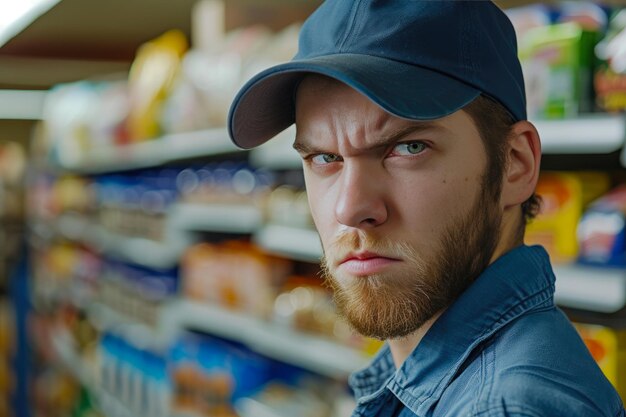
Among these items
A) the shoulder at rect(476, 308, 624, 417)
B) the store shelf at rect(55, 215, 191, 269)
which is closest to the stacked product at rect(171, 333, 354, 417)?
the store shelf at rect(55, 215, 191, 269)

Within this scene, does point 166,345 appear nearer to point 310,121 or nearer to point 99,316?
point 99,316

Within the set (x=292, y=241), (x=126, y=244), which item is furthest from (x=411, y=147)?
(x=126, y=244)

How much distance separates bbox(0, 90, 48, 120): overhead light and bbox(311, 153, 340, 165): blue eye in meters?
9.10

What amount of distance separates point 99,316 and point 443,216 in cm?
412

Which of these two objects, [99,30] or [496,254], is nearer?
[496,254]

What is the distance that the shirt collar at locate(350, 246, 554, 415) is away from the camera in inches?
37.4

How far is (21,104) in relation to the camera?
10281 millimetres

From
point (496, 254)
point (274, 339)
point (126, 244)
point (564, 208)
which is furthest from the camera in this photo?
point (126, 244)

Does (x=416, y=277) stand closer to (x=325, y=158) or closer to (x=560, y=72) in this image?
(x=325, y=158)

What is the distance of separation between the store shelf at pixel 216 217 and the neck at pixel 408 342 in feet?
5.66

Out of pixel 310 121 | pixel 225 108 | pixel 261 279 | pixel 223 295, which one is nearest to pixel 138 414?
pixel 223 295

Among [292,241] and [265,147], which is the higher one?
[265,147]

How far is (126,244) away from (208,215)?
1.20 meters

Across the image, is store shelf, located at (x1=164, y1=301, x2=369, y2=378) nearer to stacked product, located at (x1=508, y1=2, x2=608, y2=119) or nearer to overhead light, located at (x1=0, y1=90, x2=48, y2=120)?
stacked product, located at (x1=508, y1=2, x2=608, y2=119)
